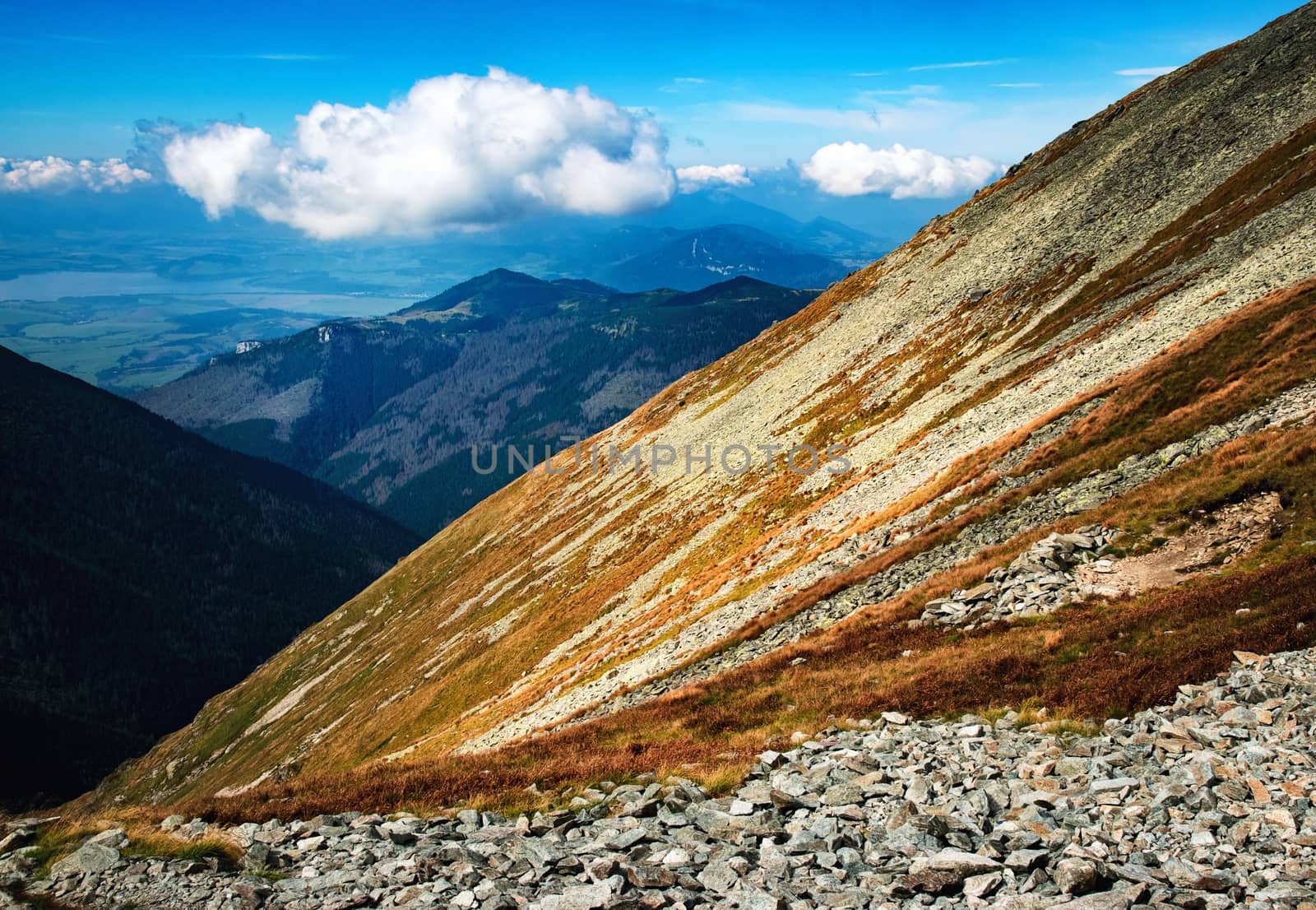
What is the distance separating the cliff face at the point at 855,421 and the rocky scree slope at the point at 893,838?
2039 cm

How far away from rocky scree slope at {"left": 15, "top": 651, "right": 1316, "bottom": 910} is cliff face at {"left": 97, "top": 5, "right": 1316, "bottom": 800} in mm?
20393

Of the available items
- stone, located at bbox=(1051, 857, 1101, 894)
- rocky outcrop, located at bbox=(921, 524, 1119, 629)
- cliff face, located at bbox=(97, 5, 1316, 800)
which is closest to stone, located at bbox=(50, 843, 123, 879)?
stone, located at bbox=(1051, 857, 1101, 894)

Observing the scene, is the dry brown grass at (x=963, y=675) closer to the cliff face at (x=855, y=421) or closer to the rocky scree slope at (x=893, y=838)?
the rocky scree slope at (x=893, y=838)

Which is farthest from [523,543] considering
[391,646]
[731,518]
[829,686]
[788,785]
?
[788,785]

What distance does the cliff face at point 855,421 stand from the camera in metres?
46.8

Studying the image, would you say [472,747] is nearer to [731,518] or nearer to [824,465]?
[731,518]

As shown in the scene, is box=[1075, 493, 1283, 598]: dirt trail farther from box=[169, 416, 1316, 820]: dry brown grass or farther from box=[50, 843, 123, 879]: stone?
box=[50, 843, 123, 879]: stone

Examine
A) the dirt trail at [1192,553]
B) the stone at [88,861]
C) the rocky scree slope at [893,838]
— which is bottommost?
the rocky scree slope at [893,838]

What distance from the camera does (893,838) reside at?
41.9ft

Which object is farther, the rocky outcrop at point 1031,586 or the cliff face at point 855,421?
the cliff face at point 855,421

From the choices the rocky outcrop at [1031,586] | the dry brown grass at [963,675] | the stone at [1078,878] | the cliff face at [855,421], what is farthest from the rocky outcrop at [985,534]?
the stone at [1078,878]

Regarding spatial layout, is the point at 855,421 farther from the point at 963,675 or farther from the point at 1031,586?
the point at 963,675

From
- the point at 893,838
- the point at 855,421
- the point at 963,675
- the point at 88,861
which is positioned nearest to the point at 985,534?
the point at 963,675

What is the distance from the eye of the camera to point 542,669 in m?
59.4
